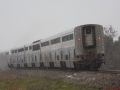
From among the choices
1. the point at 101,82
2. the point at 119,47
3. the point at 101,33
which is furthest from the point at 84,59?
the point at 119,47

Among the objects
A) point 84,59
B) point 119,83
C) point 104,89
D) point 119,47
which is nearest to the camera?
point 104,89

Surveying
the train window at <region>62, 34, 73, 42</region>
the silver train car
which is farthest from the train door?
the train window at <region>62, 34, 73, 42</region>

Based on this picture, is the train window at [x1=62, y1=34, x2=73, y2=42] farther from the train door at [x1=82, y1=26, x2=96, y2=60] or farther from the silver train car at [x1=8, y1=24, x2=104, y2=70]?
the train door at [x1=82, y1=26, x2=96, y2=60]

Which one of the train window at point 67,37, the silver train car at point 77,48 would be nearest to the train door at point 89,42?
the silver train car at point 77,48

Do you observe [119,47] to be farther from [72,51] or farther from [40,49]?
[72,51]

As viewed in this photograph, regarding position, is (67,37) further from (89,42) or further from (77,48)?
(89,42)

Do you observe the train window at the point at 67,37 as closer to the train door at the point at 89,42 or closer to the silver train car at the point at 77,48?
the silver train car at the point at 77,48

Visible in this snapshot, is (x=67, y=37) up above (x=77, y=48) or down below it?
above

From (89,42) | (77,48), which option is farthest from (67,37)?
(89,42)

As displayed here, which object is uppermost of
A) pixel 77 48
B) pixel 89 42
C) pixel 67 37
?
pixel 67 37

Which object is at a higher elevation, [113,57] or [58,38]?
[58,38]

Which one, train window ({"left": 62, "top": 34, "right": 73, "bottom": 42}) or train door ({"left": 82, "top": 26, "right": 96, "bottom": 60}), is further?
train window ({"left": 62, "top": 34, "right": 73, "bottom": 42})

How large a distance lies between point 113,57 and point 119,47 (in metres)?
4.29

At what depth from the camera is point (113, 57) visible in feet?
128
